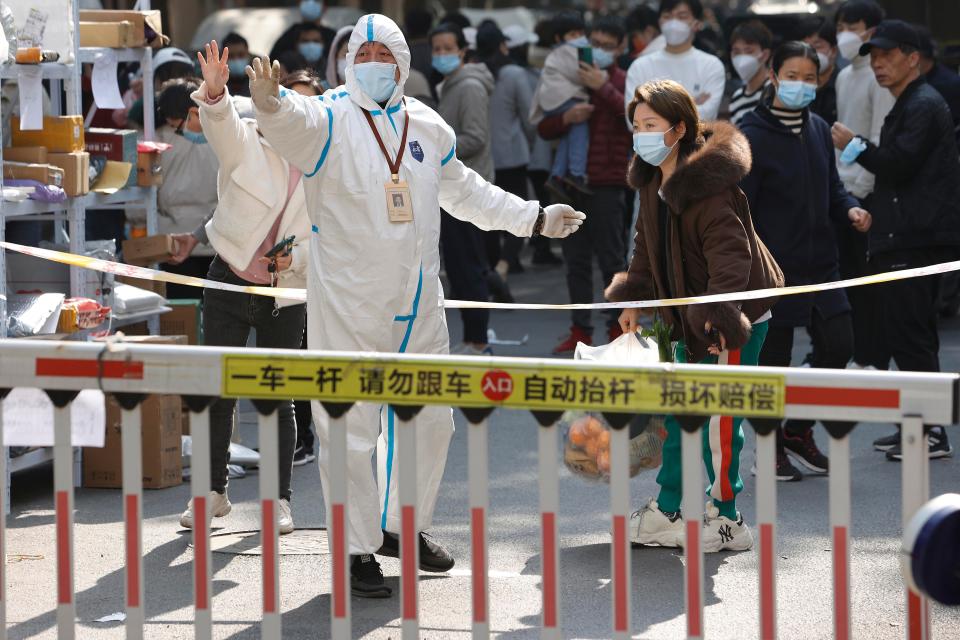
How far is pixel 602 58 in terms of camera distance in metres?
11.3

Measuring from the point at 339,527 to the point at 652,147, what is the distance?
7.68 feet

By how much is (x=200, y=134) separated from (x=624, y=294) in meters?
2.83

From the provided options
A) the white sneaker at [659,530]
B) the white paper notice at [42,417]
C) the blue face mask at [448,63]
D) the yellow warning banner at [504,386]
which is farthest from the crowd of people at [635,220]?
the yellow warning banner at [504,386]

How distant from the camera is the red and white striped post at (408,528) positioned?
4.09 metres

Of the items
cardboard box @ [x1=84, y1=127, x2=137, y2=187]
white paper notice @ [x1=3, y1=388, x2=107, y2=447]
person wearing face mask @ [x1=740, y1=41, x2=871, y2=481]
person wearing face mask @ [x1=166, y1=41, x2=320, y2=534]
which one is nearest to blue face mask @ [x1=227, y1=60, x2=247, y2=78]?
cardboard box @ [x1=84, y1=127, x2=137, y2=187]

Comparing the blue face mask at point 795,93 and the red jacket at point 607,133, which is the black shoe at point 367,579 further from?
the red jacket at point 607,133

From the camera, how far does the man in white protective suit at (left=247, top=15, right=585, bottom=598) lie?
18.0 feet

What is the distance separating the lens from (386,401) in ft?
13.4

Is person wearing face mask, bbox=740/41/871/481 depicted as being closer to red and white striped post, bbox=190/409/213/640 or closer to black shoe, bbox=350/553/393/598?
black shoe, bbox=350/553/393/598

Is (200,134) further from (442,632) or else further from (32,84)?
(442,632)

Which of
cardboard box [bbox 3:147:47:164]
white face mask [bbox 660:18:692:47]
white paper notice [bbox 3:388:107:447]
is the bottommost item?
white paper notice [bbox 3:388:107:447]

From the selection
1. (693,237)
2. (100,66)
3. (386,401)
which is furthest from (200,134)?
(386,401)

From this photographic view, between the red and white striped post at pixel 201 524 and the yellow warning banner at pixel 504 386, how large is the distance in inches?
4.9

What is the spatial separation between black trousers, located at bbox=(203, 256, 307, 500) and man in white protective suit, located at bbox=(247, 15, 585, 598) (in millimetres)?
941
